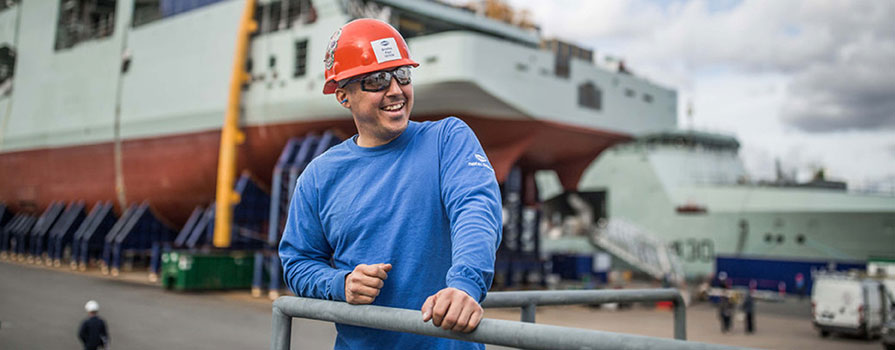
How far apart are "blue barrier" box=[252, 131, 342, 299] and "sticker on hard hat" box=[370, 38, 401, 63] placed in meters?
14.6

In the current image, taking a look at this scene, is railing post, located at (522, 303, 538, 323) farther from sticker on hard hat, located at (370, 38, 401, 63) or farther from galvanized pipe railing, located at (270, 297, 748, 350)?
sticker on hard hat, located at (370, 38, 401, 63)

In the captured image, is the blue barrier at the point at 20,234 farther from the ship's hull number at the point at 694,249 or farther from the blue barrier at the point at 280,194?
the ship's hull number at the point at 694,249

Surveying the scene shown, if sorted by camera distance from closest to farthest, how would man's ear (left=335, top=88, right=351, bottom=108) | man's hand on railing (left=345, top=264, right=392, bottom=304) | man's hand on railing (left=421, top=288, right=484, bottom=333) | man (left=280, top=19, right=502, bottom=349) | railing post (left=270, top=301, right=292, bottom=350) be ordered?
man's hand on railing (left=421, top=288, right=484, bottom=333), man's hand on railing (left=345, top=264, right=392, bottom=304), man (left=280, top=19, right=502, bottom=349), railing post (left=270, top=301, right=292, bottom=350), man's ear (left=335, top=88, right=351, bottom=108)

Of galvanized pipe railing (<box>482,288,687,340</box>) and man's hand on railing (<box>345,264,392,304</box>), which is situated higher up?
man's hand on railing (<box>345,264,392,304</box>)

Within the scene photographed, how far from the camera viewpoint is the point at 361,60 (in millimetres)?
2100

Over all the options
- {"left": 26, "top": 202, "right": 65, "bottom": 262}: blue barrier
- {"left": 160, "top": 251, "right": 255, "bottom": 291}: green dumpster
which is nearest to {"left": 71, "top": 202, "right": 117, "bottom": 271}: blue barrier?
{"left": 26, "top": 202, "right": 65, "bottom": 262}: blue barrier

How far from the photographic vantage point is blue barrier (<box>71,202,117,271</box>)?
75.0ft

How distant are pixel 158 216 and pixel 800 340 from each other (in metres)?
19.8

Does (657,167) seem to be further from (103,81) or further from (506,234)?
(103,81)

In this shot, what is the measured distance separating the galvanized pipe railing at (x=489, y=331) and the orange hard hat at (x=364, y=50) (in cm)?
74

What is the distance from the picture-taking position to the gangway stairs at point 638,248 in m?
25.9

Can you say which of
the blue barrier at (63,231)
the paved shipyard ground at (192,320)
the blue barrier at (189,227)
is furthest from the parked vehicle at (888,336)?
the blue barrier at (63,231)

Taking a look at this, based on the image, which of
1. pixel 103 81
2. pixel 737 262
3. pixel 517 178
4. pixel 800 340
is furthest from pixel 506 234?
pixel 103 81

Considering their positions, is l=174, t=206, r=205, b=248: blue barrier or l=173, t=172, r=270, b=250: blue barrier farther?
l=174, t=206, r=205, b=248: blue barrier
